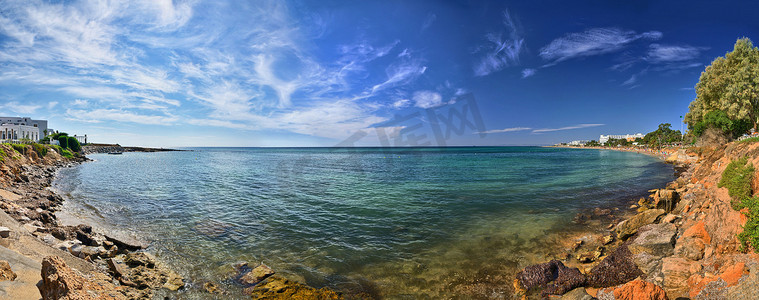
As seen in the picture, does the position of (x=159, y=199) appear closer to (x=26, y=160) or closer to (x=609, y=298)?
(x=609, y=298)

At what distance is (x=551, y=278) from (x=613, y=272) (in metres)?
2.00

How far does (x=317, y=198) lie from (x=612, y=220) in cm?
2028

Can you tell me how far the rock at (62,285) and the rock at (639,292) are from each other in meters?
12.1

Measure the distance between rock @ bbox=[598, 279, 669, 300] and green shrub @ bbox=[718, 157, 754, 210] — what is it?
5.16m

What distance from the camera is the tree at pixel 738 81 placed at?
121 feet

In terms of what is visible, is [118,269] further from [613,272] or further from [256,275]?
[613,272]

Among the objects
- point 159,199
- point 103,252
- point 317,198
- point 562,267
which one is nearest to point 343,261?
point 562,267

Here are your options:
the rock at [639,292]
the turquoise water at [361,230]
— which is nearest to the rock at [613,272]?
the rock at [639,292]

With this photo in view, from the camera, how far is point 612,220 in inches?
619

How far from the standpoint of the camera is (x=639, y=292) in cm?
650

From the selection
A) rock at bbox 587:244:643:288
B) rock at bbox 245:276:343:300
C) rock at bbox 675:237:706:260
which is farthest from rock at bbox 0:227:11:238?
rock at bbox 675:237:706:260

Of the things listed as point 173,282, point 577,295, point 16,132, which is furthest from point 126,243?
point 16,132

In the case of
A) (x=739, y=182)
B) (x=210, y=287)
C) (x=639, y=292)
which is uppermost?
(x=739, y=182)

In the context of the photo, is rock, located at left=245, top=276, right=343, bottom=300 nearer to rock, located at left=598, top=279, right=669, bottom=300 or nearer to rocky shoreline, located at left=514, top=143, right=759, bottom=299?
rocky shoreline, located at left=514, top=143, right=759, bottom=299
